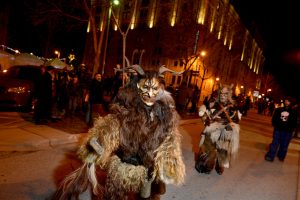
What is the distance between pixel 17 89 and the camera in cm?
997

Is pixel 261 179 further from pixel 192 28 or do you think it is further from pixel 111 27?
pixel 111 27

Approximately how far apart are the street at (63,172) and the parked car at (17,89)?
0.85 metres

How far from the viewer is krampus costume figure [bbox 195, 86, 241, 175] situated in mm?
6320

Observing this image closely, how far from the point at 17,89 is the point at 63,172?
5.91m

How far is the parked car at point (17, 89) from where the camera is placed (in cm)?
976

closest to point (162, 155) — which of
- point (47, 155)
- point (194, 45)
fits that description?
point (47, 155)

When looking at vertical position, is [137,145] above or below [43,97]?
above

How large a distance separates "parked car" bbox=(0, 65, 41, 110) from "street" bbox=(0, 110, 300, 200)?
0.85 m

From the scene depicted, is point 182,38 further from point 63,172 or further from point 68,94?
point 63,172

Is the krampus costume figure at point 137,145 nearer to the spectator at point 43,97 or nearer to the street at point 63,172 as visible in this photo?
the street at point 63,172

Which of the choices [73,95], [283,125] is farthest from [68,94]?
[283,125]

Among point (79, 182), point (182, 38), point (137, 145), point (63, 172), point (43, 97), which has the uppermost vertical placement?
point (182, 38)

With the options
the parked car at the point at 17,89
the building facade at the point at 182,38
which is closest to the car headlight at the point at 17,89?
the parked car at the point at 17,89

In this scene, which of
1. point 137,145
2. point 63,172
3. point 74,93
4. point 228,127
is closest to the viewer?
point 137,145
